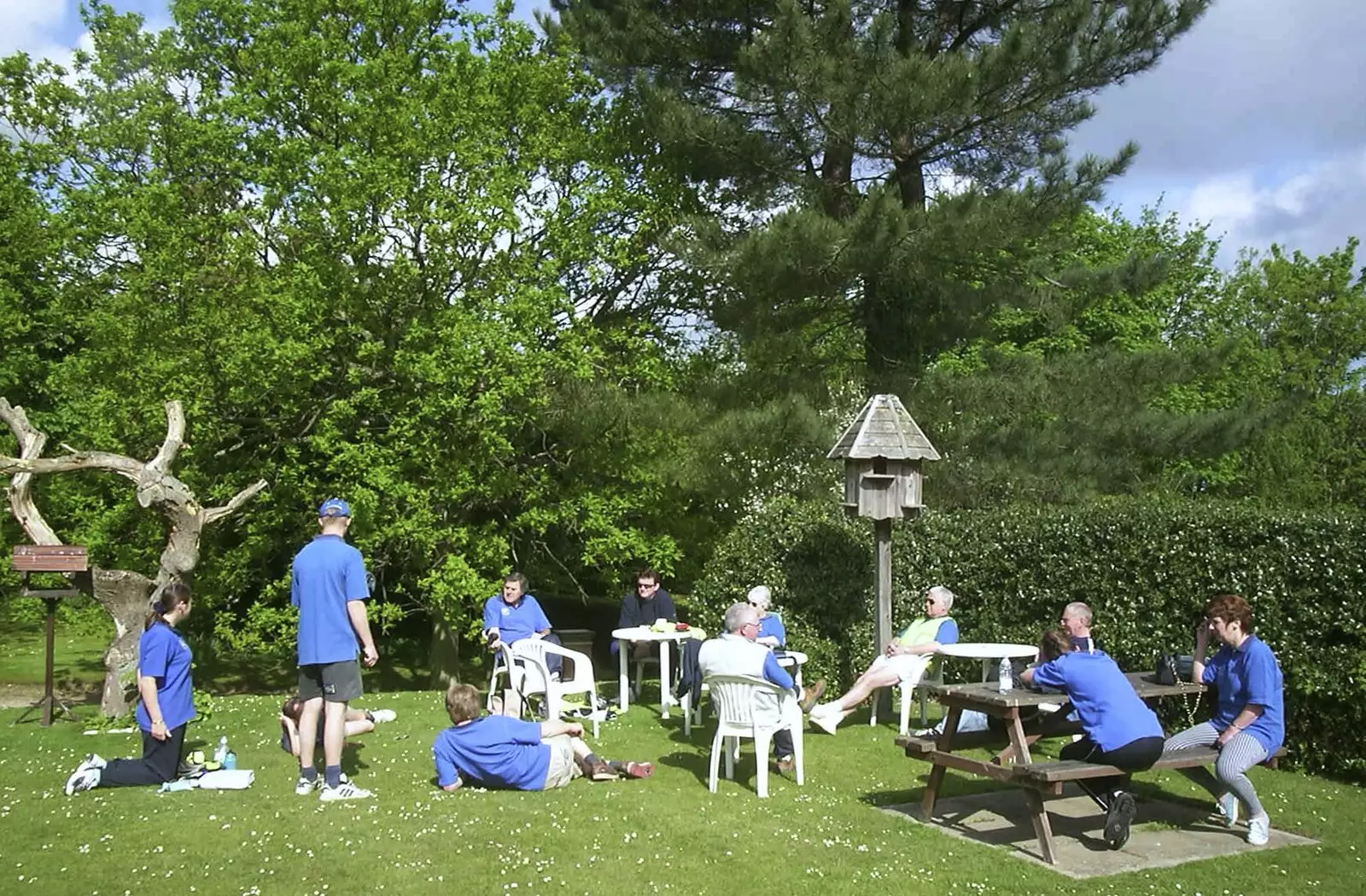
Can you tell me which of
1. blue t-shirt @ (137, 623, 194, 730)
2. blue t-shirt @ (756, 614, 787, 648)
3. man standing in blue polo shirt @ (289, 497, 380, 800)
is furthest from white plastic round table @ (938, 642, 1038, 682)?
blue t-shirt @ (137, 623, 194, 730)

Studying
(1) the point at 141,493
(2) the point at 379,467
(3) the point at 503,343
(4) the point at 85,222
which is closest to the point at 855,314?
(3) the point at 503,343

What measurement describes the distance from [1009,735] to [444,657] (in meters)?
12.8

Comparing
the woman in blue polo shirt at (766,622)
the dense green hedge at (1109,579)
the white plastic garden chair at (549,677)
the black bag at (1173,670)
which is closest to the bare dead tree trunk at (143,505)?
the white plastic garden chair at (549,677)

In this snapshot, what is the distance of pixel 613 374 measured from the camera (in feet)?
53.8

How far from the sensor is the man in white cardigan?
7219mm

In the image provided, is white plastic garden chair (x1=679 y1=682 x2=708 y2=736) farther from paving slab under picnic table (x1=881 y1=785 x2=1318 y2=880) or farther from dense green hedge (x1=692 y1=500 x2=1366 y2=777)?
paving slab under picnic table (x1=881 y1=785 x2=1318 y2=880)

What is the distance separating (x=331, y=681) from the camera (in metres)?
6.84

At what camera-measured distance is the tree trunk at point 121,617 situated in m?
9.87

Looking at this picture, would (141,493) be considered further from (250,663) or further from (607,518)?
(250,663)

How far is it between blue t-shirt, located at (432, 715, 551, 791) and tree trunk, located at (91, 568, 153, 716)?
4.18 meters

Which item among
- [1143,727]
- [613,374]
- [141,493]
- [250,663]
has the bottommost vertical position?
[250,663]

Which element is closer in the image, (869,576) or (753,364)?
(869,576)

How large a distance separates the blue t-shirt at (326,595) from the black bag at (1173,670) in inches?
184

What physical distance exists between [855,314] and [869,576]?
18.2 ft
